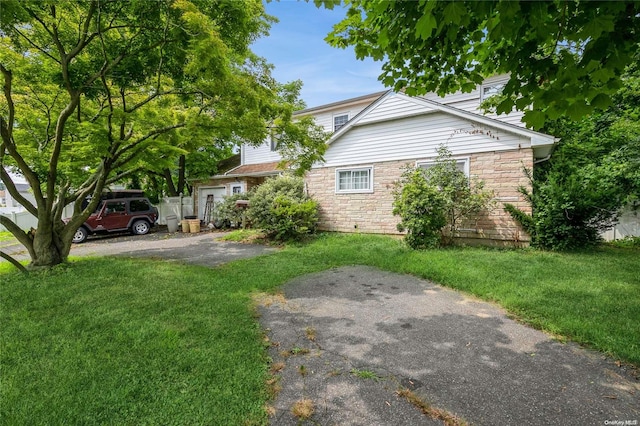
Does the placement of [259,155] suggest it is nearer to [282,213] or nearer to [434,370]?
[282,213]

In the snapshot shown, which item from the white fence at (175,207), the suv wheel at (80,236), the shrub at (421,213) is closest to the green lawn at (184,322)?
the shrub at (421,213)

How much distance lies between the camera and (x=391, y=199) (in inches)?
395

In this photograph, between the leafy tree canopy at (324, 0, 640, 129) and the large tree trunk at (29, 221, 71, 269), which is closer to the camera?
the leafy tree canopy at (324, 0, 640, 129)

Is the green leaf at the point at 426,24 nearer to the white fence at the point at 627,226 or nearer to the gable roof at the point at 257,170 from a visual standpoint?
the white fence at the point at 627,226

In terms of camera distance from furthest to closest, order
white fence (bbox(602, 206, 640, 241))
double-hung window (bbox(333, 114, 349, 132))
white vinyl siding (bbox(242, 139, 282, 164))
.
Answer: white vinyl siding (bbox(242, 139, 282, 164)) < double-hung window (bbox(333, 114, 349, 132)) < white fence (bbox(602, 206, 640, 241))

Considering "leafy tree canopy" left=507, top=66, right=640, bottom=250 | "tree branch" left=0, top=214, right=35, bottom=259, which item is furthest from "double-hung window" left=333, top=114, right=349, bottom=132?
"tree branch" left=0, top=214, right=35, bottom=259

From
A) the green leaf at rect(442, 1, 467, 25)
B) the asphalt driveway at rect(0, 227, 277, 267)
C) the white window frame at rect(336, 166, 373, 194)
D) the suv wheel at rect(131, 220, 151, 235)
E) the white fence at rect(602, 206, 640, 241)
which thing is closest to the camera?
the green leaf at rect(442, 1, 467, 25)

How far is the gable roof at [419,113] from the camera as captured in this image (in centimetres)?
772

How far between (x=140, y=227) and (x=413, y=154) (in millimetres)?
13111

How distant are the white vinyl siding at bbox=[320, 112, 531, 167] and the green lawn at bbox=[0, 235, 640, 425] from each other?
127 inches

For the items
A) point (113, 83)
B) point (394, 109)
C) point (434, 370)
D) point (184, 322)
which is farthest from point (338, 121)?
point (434, 370)

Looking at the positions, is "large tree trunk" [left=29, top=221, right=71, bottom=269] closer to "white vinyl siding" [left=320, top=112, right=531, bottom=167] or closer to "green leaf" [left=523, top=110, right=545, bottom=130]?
"white vinyl siding" [left=320, top=112, right=531, bottom=167]

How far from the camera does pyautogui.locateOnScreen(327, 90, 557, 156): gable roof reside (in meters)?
7.72

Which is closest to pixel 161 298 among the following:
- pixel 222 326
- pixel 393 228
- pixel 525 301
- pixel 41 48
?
pixel 222 326
